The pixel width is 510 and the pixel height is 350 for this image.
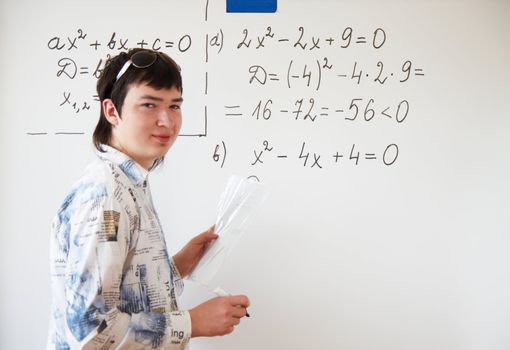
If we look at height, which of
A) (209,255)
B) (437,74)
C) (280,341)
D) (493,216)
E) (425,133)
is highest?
(437,74)

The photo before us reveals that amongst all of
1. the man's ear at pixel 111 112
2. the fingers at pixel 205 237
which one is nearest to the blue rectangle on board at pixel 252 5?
the man's ear at pixel 111 112

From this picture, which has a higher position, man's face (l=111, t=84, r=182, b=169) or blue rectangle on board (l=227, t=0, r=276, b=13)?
blue rectangle on board (l=227, t=0, r=276, b=13)

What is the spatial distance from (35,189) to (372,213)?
32.7 inches

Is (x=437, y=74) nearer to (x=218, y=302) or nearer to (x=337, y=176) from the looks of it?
(x=337, y=176)

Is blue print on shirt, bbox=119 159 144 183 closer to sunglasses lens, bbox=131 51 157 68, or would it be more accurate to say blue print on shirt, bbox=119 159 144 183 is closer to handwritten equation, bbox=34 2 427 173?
sunglasses lens, bbox=131 51 157 68

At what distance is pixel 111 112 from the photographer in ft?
2.37

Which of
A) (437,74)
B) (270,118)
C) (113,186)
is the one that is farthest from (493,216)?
(113,186)

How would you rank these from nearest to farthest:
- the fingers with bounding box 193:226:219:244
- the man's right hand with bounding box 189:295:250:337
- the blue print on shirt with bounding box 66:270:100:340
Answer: the blue print on shirt with bounding box 66:270:100:340
the man's right hand with bounding box 189:295:250:337
the fingers with bounding box 193:226:219:244

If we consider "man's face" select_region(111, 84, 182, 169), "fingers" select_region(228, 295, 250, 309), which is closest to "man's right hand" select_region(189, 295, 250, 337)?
"fingers" select_region(228, 295, 250, 309)

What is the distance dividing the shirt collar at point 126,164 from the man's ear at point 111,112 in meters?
0.05

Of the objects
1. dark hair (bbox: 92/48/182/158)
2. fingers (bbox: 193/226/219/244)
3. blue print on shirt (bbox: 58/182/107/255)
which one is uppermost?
dark hair (bbox: 92/48/182/158)

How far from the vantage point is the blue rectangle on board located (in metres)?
0.98

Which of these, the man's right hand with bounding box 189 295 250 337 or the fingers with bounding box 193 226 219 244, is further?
the fingers with bounding box 193 226 219 244

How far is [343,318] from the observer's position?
100cm
